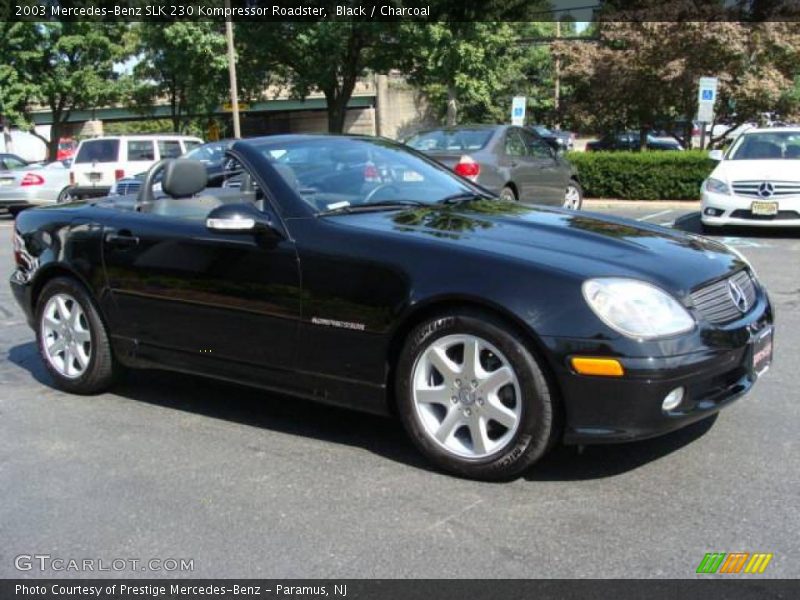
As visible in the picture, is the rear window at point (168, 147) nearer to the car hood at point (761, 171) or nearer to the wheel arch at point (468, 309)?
the car hood at point (761, 171)

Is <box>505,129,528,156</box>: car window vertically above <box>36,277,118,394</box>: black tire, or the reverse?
<box>505,129,528,156</box>: car window

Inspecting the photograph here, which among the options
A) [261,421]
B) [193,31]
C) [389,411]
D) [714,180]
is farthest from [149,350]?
[193,31]

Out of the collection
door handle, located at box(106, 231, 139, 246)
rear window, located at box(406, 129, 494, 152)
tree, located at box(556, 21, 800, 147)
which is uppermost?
tree, located at box(556, 21, 800, 147)

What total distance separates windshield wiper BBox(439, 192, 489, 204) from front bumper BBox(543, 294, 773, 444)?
1.47m

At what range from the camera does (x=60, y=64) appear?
2975 cm

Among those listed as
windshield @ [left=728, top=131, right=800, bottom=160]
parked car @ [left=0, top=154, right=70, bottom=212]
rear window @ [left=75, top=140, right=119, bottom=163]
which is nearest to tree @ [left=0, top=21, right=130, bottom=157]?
parked car @ [left=0, top=154, right=70, bottom=212]

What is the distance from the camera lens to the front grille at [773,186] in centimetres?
1061

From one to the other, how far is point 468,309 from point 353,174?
1.29 metres

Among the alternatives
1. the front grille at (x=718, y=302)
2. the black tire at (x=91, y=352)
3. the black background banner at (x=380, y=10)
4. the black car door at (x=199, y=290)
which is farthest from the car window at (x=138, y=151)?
the front grille at (x=718, y=302)

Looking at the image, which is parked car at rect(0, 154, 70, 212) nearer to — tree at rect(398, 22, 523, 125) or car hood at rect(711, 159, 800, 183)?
tree at rect(398, 22, 523, 125)

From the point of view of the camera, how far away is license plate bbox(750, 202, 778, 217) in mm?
10609

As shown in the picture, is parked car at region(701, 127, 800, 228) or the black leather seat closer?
the black leather seat

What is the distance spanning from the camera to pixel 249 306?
13.4 ft

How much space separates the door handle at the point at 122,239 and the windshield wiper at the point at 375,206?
1198 millimetres
